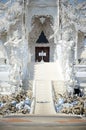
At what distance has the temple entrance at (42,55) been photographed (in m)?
32.9

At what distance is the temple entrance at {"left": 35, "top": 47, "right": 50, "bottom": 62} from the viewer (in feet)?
→ 108

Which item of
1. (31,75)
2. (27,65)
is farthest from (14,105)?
(27,65)

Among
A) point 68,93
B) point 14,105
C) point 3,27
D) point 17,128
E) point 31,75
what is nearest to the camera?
point 17,128

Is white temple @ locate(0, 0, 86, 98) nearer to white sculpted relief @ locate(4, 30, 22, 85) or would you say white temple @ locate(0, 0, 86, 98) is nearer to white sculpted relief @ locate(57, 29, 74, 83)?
white sculpted relief @ locate(57, 29, 74, 83)

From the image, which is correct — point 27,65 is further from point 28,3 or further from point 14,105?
point 14,105

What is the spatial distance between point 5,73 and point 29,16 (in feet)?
22.4

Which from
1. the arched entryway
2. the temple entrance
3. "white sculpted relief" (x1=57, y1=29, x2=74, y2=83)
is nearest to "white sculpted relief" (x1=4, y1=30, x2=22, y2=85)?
"white sculpted relief" (x1=57, y1=29, x2=74, y2=83)

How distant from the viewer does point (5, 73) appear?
26422 mm

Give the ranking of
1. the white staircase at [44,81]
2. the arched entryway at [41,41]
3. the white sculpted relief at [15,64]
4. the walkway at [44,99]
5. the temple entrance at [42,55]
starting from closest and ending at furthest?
1. the walkway at [44,99]
2. the white staircase at [44,81]
3. the white sculpted relief at [15,64]
4. the arched entryway at [41,41]
5. the temple entrance at [42,55]

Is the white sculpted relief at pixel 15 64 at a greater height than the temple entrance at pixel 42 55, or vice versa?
the white sculpted relief at pixel 15 64

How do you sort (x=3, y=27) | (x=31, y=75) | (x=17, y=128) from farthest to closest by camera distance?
(x=3, y=27), (x=31, y=75), (x=17, y=128)

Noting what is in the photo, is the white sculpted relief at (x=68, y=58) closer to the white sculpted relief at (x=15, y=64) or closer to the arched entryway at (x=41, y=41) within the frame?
the white sculpted relief at (x=15, y=64)

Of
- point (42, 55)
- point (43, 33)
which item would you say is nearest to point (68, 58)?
point (42, 55)

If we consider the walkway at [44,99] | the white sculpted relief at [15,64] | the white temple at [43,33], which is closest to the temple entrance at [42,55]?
the white temple at [43,33]
